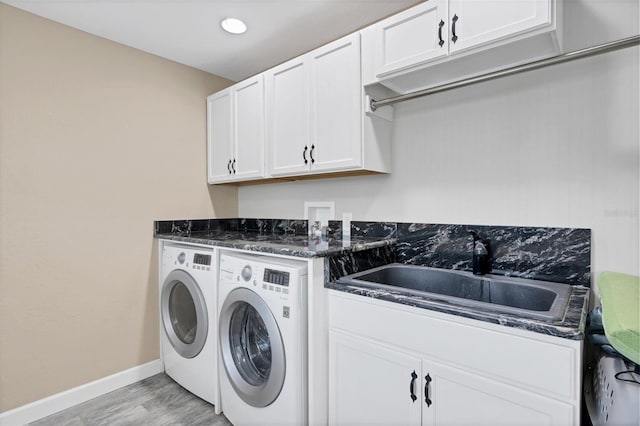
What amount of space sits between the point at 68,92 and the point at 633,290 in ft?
9.88

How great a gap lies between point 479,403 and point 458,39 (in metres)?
1.50

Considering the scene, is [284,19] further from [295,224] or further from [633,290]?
[633,290]

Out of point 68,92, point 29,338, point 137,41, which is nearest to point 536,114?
point 137,41

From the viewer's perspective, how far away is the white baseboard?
6.30 ft

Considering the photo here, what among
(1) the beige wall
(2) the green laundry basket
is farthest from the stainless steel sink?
(1) the beige wall

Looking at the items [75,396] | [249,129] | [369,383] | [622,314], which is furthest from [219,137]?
[622,314]

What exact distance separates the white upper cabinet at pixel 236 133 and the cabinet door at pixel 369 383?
1.40m

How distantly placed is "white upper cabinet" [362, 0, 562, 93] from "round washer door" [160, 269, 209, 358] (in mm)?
1680

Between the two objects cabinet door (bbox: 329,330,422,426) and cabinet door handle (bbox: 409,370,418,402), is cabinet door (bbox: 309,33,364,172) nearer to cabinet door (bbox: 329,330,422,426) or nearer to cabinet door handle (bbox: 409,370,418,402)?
cabinet door (bbox: 329,330,422,426)

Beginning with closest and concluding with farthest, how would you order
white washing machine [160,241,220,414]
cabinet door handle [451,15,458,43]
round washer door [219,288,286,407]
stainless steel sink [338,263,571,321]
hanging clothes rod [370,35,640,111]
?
1. hanging clothes rod [370,35,640,111]
2. stainless steel sink [338,263,571,321]
3. cabinet door handle [451,15,458,43]
4. round washer door [219,288,286,407]
5. white washing machine [160,241,220,414]

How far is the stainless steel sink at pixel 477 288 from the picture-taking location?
1254 millimetres

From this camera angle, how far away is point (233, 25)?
212 cm

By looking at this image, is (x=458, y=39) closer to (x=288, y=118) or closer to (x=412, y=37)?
(x=412, y=37)

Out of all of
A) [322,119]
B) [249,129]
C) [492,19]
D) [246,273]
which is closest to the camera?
[492,19]
